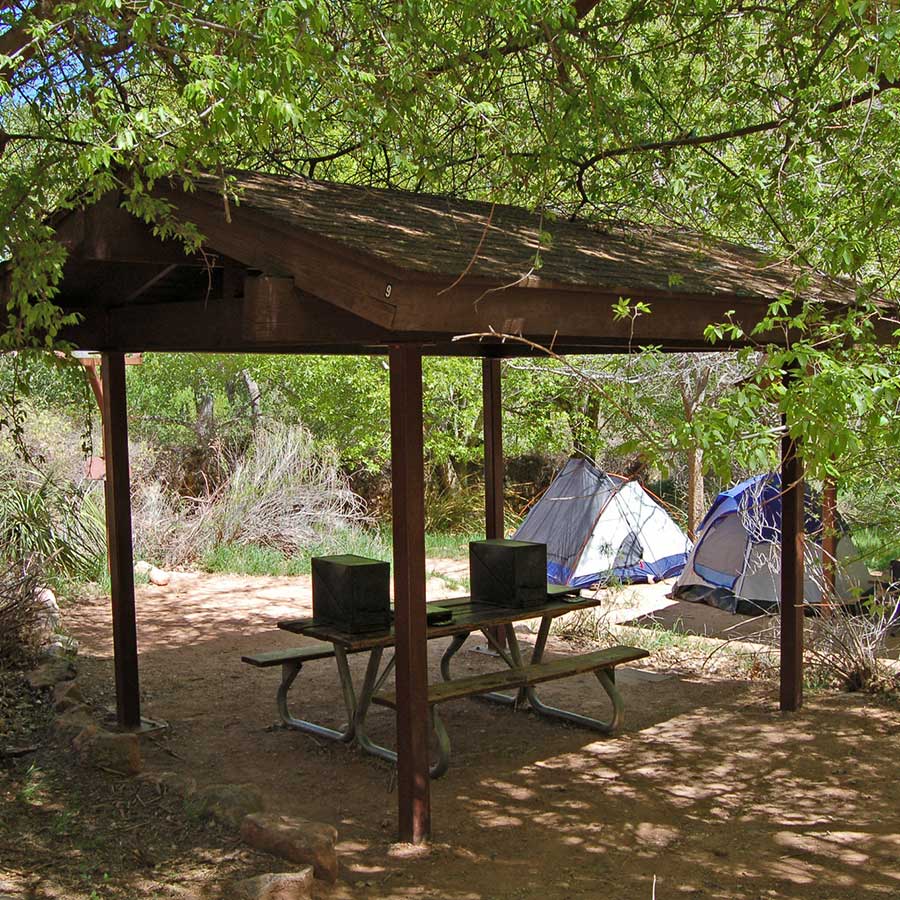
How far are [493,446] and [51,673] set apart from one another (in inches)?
136

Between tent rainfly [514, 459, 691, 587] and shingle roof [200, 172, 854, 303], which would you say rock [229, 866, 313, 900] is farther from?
tent rainfly [514, 459, 691, 587]

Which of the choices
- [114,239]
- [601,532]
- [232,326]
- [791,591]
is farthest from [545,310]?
[601,532]

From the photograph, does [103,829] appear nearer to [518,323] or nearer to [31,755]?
[31,755]

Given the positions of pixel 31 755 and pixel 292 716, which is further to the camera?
pixel 292 716

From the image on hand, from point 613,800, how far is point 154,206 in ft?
11.4

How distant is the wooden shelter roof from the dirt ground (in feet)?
7.17

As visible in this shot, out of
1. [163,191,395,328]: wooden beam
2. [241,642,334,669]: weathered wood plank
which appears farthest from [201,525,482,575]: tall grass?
[163,191,395,328]: wooden beam

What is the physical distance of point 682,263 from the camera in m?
5.69

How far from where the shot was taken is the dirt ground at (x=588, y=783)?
4.36 metres

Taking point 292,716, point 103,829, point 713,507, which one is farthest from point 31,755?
point 713,507

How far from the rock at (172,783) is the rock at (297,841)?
0.60m

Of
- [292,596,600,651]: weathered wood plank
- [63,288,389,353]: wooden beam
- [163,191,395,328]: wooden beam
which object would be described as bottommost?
[292,596,600,651]: weathered wood plank

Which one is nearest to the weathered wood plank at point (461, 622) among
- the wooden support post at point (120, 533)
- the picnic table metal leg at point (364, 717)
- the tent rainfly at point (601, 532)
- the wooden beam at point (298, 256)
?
the picnic table metal leg at point (364, 717)

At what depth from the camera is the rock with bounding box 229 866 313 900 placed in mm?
3787
